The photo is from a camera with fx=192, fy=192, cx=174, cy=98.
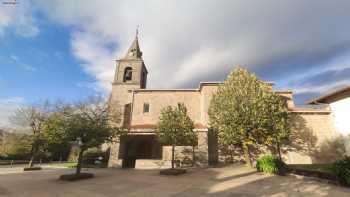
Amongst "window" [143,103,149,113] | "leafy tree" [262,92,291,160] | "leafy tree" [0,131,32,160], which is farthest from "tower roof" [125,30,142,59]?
"leafy tree" [262,92,291,160]

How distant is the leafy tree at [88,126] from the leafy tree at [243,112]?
29.5ft

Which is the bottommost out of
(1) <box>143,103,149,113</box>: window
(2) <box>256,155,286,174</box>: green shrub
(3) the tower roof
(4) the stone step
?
(4) the stone step

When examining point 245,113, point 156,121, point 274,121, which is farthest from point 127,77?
point 274,121

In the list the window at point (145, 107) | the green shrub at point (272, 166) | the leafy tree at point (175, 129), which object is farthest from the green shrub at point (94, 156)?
the green shrub at point (272, 166)

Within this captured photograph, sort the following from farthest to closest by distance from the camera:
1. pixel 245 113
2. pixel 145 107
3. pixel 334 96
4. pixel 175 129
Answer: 1. pixel 145 107
2. pixel 334 96
3. pixel 245 113
4. pixel 175 129

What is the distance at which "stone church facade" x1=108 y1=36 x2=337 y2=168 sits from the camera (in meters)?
19.4

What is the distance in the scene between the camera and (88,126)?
13.3m

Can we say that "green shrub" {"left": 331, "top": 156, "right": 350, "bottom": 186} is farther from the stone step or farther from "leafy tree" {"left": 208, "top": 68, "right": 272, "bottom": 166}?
the stone step

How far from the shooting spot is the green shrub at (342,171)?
911cm

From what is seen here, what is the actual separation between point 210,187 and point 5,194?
9180 mm

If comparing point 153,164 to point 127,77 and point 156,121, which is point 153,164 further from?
point 127,77

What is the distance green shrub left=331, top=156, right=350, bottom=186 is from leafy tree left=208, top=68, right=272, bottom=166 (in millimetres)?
6487

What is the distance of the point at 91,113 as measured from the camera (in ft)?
47.3

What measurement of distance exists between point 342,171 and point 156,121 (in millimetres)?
17762
